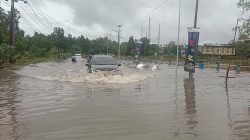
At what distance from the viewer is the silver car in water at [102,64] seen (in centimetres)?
2361

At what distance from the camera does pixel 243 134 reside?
8391 mm

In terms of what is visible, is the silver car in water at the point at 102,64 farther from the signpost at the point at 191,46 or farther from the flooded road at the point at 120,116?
the flooded road at the point at 120,116

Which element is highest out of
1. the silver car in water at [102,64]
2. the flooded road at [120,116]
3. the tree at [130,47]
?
the tree at [130,47]

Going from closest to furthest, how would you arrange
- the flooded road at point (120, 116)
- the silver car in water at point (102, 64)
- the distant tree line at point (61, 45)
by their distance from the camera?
1. the flooded road at point (120, 116)
2. the silver car in water at point (102, 64)
3. the distant tree line at point (61, 45)

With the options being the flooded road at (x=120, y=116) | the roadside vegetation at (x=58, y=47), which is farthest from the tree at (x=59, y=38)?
the flooded road at (x=120, y=116)

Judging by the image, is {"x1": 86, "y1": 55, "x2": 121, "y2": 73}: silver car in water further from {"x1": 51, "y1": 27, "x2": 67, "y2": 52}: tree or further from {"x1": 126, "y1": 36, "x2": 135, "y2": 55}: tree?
{"x1": 51, "y1": 27, "x2": 67, "y2": 52}: tree

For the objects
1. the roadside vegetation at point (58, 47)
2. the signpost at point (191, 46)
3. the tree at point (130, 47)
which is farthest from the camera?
the tree at point (130, 47)

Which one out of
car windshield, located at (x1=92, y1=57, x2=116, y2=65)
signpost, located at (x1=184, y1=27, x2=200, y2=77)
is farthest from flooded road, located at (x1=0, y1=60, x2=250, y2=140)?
signpost, located at (x1=184, y1=27, x2=200, y2=77)

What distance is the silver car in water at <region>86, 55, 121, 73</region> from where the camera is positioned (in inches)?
930

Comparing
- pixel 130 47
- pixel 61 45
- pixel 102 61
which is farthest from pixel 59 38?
pixel 102 61

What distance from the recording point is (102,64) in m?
24.9

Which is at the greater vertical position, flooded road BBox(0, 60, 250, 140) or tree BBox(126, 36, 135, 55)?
tree BBox(126, 36, 135, 55)

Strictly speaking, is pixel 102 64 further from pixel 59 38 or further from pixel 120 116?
pixel 59 38

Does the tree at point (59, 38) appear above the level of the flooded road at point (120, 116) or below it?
above
